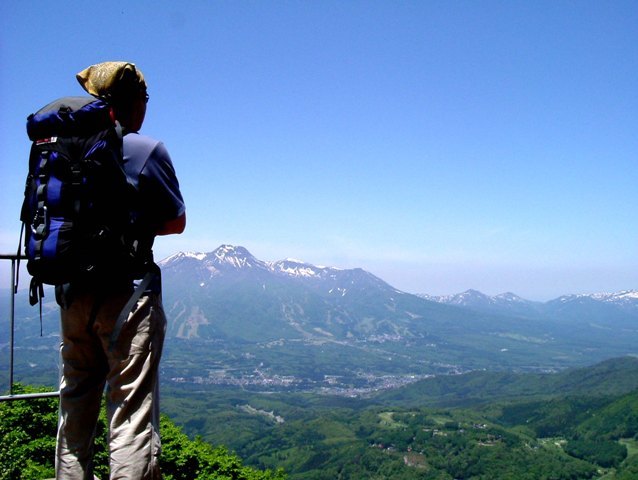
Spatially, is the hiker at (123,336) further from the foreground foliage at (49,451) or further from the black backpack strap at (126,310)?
the foreground foliage at (49,451)

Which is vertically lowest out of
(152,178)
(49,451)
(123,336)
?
(49,451)

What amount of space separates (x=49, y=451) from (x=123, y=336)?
460 centimetres

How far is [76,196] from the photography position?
2.24 m

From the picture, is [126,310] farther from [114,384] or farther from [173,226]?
[173,226]

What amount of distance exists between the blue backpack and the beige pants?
21 centimetres

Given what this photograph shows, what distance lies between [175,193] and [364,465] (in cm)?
11443

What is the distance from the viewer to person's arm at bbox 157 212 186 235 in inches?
101

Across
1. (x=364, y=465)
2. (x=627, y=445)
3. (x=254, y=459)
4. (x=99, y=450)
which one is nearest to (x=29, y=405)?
(x=99, y=450)

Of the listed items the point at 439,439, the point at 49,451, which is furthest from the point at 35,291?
the point at 439,439

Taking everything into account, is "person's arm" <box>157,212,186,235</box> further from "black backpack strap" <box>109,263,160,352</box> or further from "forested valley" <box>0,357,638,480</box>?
"forested valley" <box>0,357,638,480</box>

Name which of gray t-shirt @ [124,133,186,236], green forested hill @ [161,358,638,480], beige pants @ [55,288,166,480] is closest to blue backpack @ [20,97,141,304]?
gray t-shirt @ [124,133,186,236]

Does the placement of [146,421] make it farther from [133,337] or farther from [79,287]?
[79,287]

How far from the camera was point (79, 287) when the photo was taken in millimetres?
2428

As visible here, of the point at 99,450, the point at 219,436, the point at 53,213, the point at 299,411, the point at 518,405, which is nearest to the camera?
the point at 53,213
